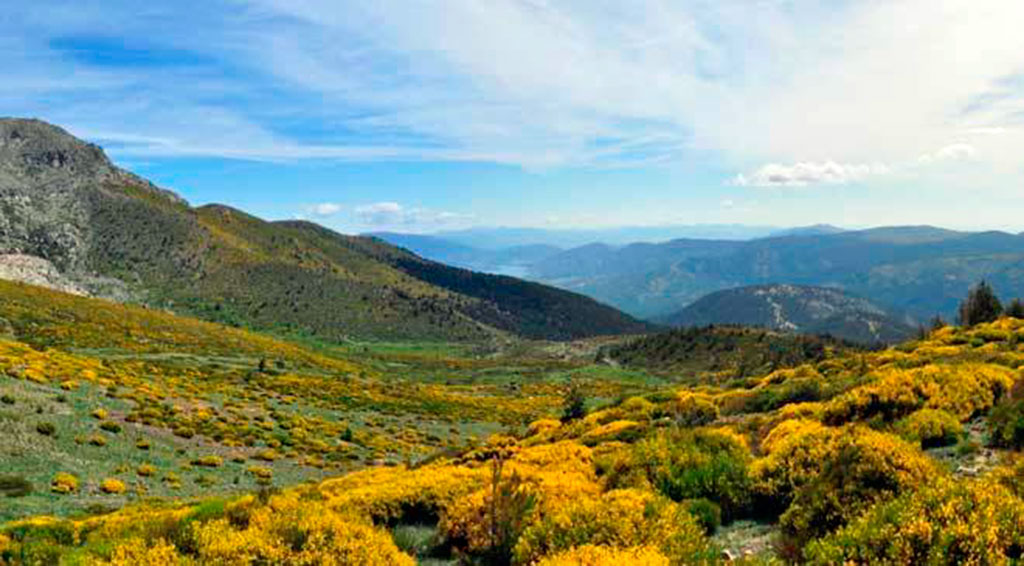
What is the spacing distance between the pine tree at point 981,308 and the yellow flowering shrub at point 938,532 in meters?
43.9

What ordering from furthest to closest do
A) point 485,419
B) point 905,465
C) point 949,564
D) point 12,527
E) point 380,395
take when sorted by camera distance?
point 380,395 < point 485,419 < point 12,527 < point 905,465 < point 949,564

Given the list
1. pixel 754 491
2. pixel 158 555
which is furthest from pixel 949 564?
pixel 158 555

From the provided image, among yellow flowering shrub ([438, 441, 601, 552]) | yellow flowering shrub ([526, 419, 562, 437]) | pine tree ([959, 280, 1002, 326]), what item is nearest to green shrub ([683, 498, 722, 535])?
yellow flowering shrub ([438, 441, 601, 552])

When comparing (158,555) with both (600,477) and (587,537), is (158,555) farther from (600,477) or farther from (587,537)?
(600,477)

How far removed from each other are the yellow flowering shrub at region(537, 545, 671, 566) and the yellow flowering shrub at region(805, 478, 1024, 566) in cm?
173

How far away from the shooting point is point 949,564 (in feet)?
18.2

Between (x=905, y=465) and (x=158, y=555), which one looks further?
(x=905, y=465)

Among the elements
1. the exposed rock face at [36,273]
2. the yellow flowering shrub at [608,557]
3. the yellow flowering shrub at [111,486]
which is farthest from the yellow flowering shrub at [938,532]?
the exposed rock face at [36,273]

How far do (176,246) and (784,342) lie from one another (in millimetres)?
181062

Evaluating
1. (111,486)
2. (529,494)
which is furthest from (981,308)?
(111,486)

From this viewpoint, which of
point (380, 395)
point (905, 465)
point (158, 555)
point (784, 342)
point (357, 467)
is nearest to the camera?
point (158, 555)

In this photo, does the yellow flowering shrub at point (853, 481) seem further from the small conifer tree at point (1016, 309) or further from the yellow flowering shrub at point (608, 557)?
the small conifer tree at point (1016, 309)

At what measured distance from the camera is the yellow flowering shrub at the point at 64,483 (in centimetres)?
1959

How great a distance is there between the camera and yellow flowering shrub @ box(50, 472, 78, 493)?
1959cm
